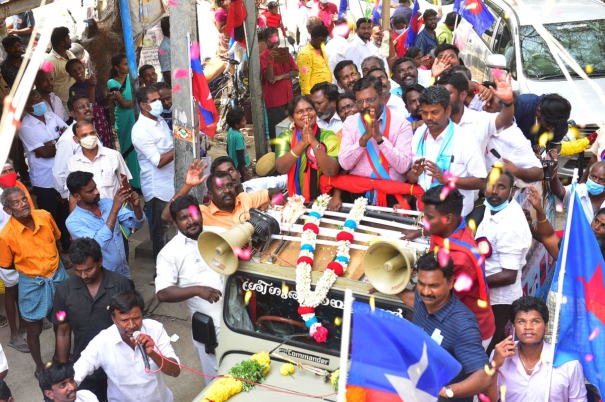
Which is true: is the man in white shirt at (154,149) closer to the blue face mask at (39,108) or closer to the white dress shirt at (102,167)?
the white dress shirt at (102,167)

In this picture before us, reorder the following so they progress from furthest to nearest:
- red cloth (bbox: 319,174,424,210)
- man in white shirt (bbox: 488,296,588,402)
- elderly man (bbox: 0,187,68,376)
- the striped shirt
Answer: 1. elderly man (bbox: 0,187,68,376)
2. red cloth (bbox: 319,174,424,210)
3. man in white shirt (bbox: 488,296,588,402)
4. the striped shirt

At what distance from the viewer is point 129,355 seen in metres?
4.79

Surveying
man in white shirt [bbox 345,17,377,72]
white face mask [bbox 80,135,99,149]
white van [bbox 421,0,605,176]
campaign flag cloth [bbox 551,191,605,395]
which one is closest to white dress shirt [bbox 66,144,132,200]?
white face mask [bbox 80,135,99,149]

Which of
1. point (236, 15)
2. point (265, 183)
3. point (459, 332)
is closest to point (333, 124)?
point (265, 183)

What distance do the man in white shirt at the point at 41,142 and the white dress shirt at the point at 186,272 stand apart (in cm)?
324

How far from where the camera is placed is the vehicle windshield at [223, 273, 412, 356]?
14.4ft

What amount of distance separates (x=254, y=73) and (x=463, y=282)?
6.68 meters

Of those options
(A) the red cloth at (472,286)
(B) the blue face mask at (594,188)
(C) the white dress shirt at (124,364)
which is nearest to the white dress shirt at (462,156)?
(A) the red cloth at (472,286)

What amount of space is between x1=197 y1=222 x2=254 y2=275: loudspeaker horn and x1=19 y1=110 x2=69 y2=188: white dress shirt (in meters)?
3.98

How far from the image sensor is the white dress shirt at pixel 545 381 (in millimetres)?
4281

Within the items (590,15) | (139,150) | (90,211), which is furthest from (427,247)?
(590,15)

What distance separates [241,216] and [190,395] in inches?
71.3

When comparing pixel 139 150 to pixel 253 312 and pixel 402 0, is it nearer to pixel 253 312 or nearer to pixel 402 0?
pixel 253 312

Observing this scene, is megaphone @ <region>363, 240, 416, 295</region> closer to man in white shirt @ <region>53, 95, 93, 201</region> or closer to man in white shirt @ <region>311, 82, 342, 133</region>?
man in white shirt @ <region>311, 82, 342, 133</region>
